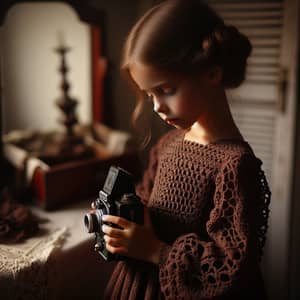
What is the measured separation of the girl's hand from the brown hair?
24cm

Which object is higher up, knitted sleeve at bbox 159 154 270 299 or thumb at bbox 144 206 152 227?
knitted sleeve at bbox 159 154 270 299

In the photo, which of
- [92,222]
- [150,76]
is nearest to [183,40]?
[150,76]

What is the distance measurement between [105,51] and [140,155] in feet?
1.05

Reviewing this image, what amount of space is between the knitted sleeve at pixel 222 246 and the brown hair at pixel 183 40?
16 centimetres

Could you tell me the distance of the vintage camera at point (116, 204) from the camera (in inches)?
29.2

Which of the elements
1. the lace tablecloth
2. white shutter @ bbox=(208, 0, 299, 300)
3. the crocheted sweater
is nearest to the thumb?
the crocheted sweater

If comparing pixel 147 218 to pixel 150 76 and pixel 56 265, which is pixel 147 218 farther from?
pixel 150 76

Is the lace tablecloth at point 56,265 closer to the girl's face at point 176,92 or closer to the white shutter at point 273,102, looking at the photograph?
the girl's face at point 176,92

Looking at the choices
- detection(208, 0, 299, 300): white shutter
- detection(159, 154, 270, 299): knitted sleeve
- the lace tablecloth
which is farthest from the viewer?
detection(208, 0, 299, 300): white shutter

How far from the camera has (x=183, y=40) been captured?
0.68 metres

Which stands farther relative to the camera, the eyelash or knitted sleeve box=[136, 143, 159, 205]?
knitted sleeve box=[136, 143, 159, 205]

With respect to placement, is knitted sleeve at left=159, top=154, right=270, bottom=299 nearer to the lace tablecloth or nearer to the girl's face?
the girl's face

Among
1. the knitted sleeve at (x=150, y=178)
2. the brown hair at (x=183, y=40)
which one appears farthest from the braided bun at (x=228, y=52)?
the knitted sleeve at (x=150, y=178)

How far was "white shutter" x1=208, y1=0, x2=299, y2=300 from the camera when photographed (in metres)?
1.23
